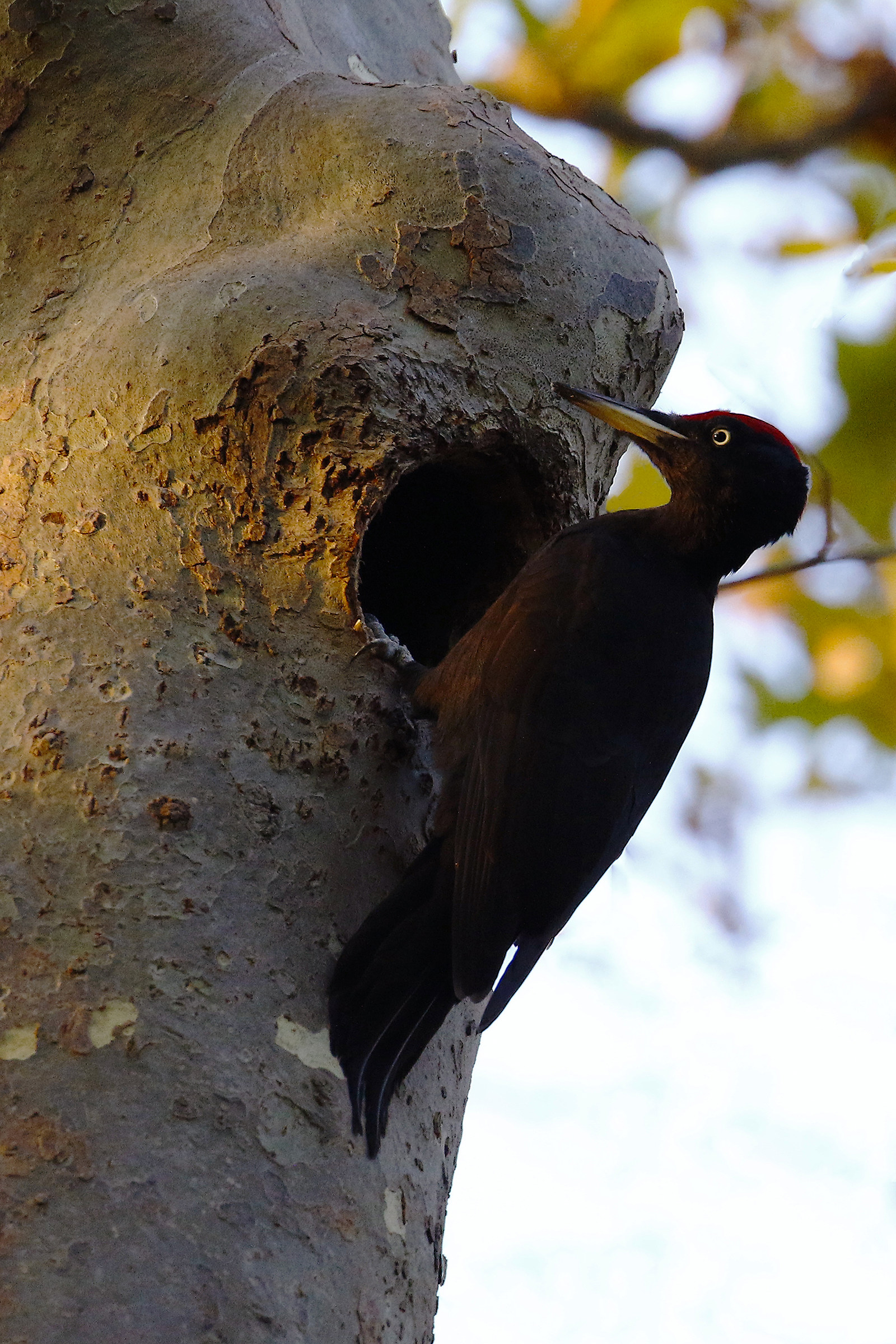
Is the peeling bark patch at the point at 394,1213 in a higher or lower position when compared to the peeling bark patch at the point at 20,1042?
lower

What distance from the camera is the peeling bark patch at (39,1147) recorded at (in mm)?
1699

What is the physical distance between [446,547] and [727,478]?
0.73m

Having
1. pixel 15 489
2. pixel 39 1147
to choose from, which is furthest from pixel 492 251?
pixel 39 1147

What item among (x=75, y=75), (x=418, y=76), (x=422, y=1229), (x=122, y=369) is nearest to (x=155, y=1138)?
(x=422, y=1229)

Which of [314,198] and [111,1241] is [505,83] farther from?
[111,1241]

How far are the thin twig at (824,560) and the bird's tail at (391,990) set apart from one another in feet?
4.11

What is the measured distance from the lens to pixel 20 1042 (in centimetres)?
181

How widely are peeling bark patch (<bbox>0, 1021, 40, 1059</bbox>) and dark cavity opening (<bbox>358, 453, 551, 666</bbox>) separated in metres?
1.52

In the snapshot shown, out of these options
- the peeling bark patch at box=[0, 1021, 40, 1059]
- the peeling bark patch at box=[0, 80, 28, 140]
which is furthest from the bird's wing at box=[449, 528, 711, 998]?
the peeling bark patch at box=[0, 80, 28, 140]

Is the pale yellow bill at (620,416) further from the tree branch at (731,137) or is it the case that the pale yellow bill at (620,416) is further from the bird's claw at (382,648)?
the tree branch at (731,137)

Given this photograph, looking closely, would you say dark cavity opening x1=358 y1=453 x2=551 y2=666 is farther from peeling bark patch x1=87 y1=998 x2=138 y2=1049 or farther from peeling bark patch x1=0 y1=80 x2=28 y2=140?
peeling bark patch x1=87 y1=998 x2=138 y2=1049

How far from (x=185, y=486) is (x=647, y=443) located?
1420 mm

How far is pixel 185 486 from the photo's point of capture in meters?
2.46

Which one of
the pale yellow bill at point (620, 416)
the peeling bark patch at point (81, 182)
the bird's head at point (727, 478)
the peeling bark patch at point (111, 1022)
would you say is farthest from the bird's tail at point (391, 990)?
the peeling bark patch at point (81, 182)
